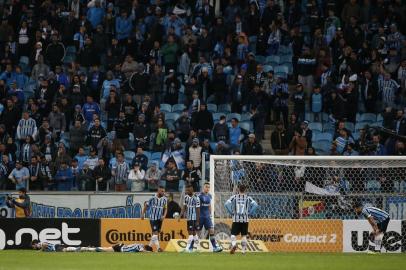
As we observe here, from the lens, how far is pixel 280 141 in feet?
100

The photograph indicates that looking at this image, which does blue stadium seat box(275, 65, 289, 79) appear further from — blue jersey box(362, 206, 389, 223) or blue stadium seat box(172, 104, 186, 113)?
blue jersey box(362, 206, 389, 223)

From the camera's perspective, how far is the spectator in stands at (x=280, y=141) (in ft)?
100

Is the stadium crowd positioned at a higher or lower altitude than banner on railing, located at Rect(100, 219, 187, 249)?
higher

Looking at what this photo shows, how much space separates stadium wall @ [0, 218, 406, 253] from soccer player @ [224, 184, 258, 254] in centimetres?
180

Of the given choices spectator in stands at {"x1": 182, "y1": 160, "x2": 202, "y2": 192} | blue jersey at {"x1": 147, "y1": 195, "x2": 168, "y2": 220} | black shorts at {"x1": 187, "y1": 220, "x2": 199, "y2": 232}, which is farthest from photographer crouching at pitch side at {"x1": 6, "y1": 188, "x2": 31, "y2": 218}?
black shorts at {"x1": 187, "y1": 220, "x2": 199, "y2": 232}

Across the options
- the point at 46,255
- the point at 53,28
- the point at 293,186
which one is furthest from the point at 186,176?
the point at 53,28

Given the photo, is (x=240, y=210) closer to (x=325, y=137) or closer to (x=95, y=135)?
(x=325, y=137)

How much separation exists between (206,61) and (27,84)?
6016 mm

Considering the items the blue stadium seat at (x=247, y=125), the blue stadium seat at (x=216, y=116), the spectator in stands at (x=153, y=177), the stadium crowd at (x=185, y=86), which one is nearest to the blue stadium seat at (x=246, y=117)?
the stadium crowd at (x=185, y=86)

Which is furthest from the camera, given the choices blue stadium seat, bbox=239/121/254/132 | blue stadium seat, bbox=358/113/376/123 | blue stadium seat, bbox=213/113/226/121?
blue stadium seat, bbox=213/113/226/121

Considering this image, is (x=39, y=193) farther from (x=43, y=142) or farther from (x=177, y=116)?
(x=177, y=116)

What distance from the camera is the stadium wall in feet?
89.3

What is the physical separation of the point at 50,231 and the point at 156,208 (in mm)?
3081

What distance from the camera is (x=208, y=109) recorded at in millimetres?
33219
